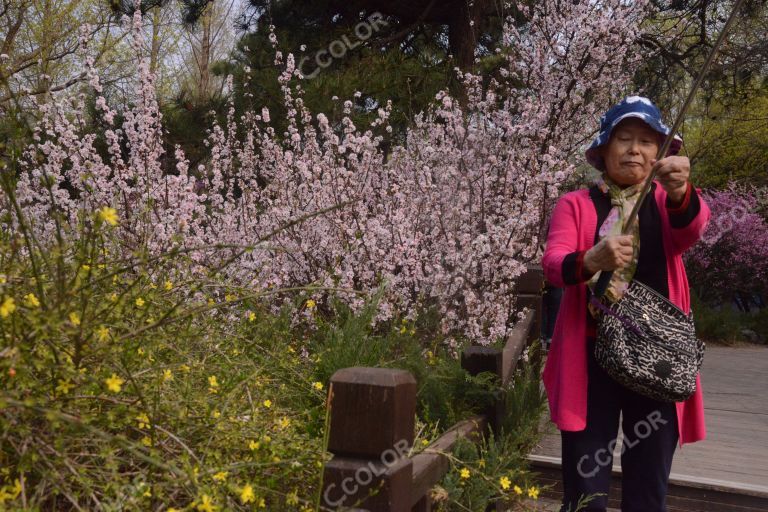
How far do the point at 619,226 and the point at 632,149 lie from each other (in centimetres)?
26

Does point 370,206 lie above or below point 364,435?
above

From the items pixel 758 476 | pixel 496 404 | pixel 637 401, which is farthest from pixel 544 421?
pixel 637 401

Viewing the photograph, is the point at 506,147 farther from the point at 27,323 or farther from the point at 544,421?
the point at 27,323

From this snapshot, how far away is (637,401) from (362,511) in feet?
3.99

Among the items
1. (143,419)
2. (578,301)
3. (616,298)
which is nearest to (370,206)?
(578,301)

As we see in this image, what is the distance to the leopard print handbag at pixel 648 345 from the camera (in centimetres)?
225

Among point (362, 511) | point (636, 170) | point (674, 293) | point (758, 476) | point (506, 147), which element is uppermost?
point (506, 147)

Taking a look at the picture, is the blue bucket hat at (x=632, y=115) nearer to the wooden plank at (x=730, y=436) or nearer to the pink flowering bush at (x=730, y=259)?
the wooden plank at (x=730, y=436)

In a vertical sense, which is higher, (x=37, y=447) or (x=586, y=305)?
(x=586, y=305)

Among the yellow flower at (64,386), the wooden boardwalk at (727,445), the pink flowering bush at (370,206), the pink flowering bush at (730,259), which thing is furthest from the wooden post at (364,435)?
the pink flowering bush at (730,259)

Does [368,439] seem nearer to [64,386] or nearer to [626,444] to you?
[64,386]

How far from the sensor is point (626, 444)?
2.47 metres

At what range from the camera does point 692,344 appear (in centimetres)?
234

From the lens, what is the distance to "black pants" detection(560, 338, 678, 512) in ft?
7.88
